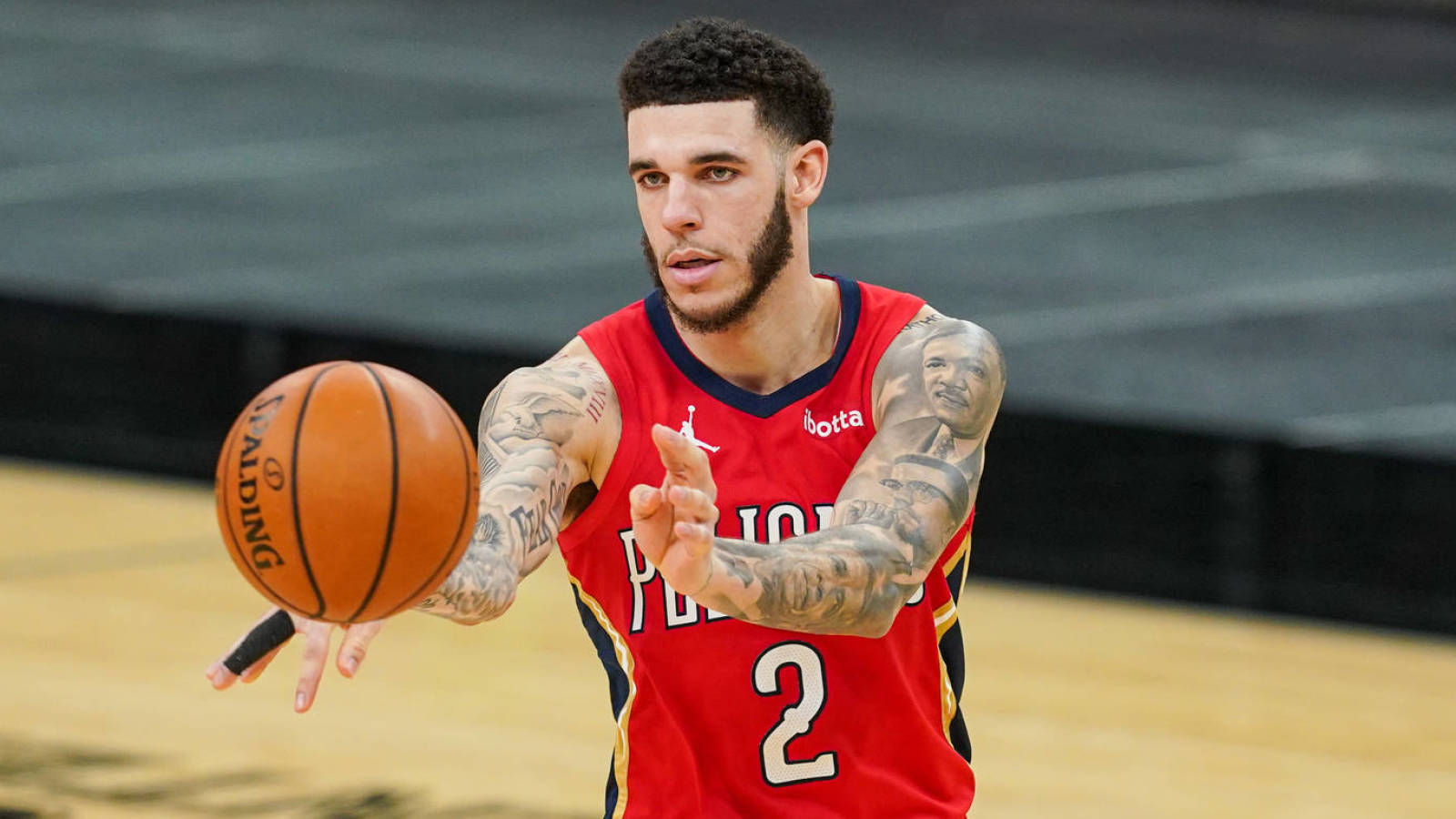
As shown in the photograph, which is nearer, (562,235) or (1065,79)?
(562,235)

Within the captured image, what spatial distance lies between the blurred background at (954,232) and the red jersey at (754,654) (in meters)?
4.07

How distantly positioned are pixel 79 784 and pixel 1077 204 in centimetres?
615

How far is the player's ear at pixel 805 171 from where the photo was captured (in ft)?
12.6

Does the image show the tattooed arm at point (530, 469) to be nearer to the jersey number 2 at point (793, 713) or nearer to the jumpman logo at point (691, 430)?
the jumpman logo at point (691, 430)

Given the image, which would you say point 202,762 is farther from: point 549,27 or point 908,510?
point 549,27

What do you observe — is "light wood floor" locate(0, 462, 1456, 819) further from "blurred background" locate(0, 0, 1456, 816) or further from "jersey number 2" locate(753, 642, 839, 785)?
"jersey number 2" locate(753, 642, 839, 785)

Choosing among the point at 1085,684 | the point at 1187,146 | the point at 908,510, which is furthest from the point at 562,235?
the point at 908,510

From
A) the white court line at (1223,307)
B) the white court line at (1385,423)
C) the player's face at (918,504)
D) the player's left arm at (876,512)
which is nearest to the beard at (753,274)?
the player's left arm at (876,512)

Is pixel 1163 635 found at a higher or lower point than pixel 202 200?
lower

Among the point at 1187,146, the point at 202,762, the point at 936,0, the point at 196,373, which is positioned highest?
the point at 936,0

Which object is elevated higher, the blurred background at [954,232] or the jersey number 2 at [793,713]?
the blurred background at [954,232]

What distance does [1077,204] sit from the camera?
11109 mm

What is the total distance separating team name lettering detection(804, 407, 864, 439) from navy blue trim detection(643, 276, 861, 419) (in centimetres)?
4

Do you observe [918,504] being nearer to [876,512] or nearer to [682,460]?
[876,512]
